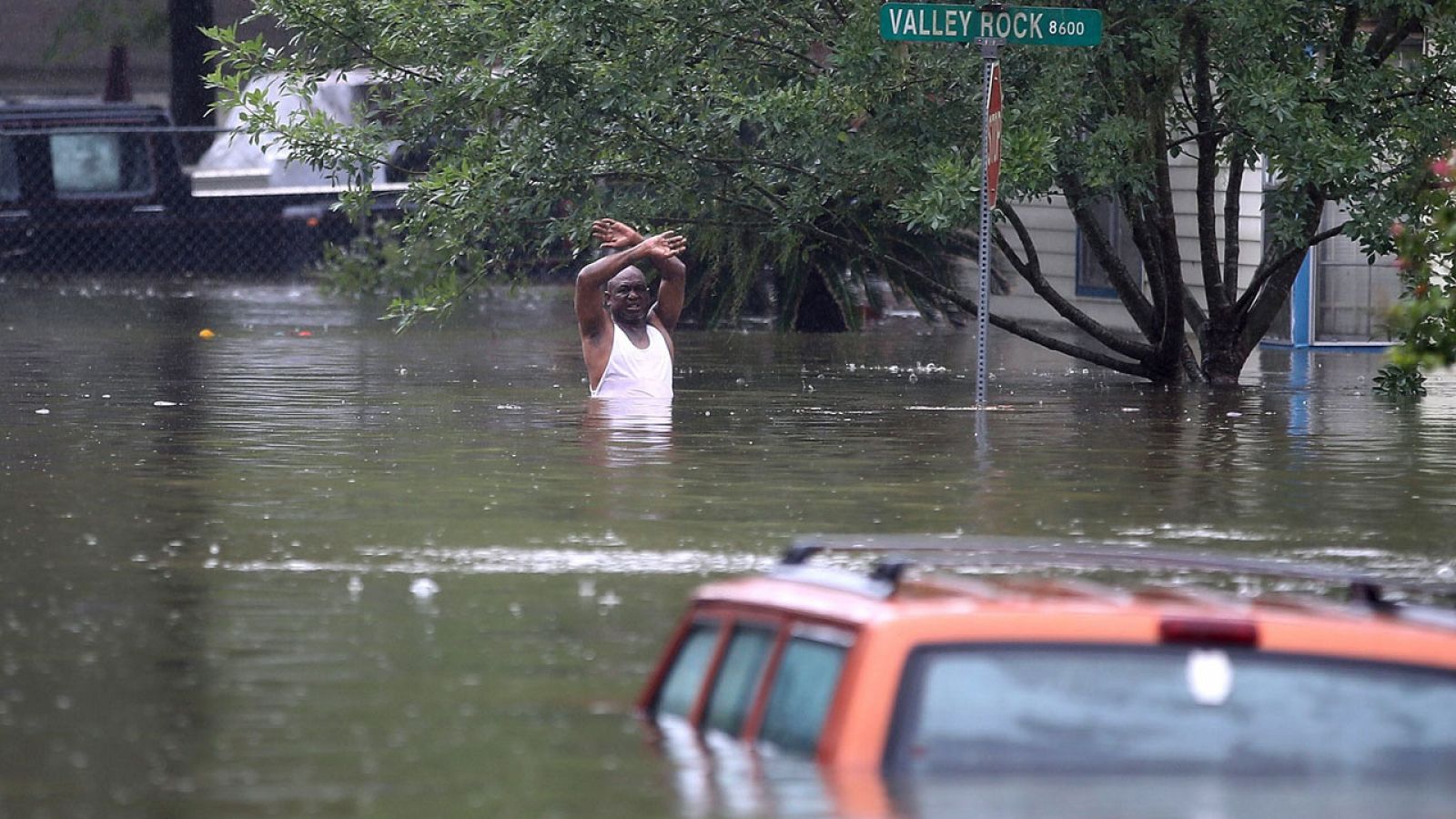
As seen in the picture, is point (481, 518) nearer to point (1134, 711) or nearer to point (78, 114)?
point (1134, 711)

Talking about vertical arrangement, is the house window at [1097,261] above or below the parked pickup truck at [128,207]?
below

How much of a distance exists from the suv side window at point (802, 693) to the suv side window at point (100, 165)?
30.6 meters

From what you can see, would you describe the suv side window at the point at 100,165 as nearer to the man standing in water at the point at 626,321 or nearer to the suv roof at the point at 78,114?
the suv roof at the point at 78,114

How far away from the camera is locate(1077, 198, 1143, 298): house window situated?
28.9 metres

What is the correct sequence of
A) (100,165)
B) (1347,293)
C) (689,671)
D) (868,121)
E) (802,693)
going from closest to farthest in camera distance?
(802,693), (689,671), (868,121), (1347,293), (100,165)

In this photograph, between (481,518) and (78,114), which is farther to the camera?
(78,114)

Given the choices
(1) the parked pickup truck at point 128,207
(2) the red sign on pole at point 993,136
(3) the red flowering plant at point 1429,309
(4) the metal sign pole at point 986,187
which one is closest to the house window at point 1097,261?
(1) the parked pickup truck at point 128,207

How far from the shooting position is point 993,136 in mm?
16438

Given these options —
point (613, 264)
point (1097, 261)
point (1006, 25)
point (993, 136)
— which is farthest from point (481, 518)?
point (1097, 261)

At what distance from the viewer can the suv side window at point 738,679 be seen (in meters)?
5.54

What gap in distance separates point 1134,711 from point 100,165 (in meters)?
31.5

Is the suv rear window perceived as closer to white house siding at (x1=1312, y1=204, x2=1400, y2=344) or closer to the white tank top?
the white tank top

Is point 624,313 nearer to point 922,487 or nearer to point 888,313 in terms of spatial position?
point 922,487

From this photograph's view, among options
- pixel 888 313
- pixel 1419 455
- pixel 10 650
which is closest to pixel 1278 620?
pixel 10 650
